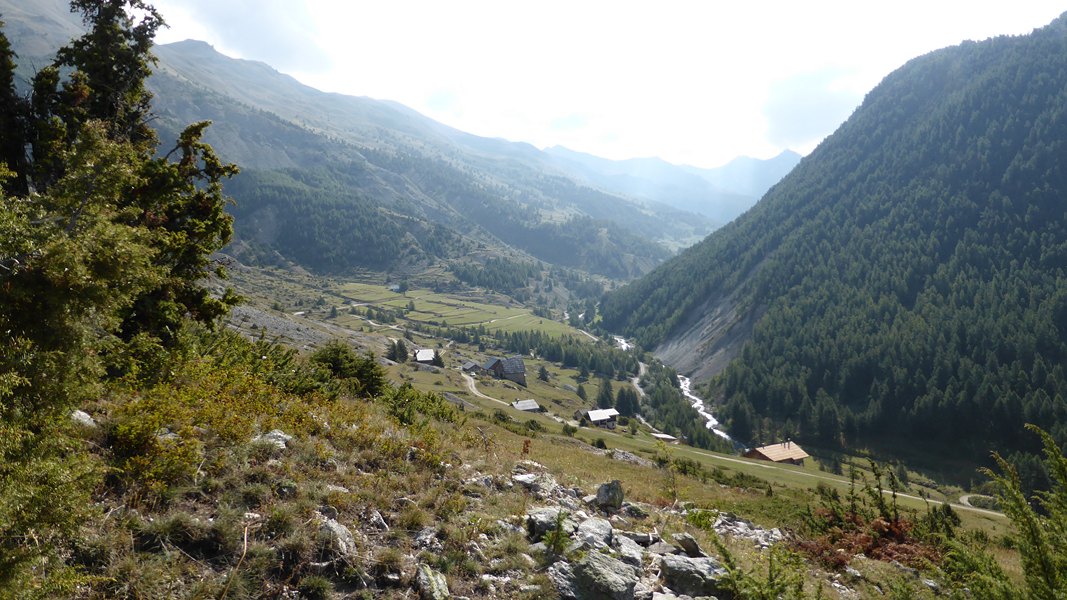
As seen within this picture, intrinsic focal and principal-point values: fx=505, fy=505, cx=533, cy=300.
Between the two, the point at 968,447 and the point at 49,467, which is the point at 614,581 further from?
the point at 968,447

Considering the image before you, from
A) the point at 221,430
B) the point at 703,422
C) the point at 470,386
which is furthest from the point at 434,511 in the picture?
the point at 703,422

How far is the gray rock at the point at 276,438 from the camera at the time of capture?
11562mm

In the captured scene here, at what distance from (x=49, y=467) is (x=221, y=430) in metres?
4.92

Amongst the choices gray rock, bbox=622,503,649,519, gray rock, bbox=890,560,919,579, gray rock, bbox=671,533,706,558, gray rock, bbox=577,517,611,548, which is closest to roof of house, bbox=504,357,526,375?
gray rock, bbox=622,503,649,519

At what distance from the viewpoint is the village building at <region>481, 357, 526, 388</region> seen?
139m

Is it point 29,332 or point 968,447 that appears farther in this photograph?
point 968,447

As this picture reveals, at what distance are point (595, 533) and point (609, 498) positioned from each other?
4.12 metres

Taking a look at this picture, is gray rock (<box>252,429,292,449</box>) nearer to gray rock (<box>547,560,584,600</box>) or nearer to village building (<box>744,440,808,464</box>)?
gray rock (<box>547,560,584,600</box>)

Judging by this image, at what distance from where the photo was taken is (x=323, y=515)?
32.0 feet

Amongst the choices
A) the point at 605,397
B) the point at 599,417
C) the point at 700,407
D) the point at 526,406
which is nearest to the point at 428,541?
the point at 526,406

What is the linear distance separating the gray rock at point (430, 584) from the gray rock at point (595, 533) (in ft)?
11.7

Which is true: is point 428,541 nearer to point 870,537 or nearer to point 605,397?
point 870,537

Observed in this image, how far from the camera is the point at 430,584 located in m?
8.69

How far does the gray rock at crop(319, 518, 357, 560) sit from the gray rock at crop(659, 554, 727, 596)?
21.7 ft
